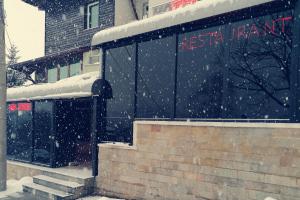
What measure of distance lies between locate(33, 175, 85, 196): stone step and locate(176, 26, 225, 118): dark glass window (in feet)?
11.7

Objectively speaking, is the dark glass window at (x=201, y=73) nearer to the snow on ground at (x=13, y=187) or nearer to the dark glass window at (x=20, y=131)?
the snow on ground at (x=13, y=187)

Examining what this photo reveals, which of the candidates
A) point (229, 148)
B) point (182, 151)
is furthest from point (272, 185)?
point (182, 151)

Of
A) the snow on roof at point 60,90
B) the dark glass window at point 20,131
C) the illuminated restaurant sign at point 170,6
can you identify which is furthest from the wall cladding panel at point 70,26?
the dark glass window at point 20,131

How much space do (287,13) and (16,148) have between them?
10.9 metres

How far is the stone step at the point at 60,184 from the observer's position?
8.58 meters


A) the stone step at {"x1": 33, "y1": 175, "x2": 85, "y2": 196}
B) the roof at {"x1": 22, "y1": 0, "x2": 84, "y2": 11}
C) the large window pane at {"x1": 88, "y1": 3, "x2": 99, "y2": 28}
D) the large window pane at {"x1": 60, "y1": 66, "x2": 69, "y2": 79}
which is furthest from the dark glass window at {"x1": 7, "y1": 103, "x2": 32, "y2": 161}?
the roof at {"x1": 22, "y1": 0, "x2": 84, "y2": 11}

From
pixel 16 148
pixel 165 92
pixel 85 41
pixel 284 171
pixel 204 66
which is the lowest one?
pixel 16 148

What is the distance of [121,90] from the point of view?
28.9 ft

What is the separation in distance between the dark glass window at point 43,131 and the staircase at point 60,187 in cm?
134

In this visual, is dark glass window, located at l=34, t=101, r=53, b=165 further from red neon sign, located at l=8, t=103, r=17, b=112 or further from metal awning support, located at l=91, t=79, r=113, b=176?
metal awning support, located at l=91, t=79, r=113, b=176

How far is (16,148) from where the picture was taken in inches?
492

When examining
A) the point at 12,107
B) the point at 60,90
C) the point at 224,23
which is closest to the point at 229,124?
the point at 224,23

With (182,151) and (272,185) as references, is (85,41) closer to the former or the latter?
(182,151)

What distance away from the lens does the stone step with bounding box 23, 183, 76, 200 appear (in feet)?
27.6
